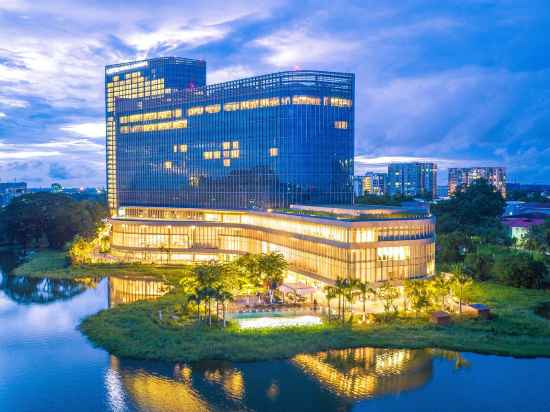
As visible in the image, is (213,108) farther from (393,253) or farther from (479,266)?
(479,266)

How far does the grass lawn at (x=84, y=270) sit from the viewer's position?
136 metres

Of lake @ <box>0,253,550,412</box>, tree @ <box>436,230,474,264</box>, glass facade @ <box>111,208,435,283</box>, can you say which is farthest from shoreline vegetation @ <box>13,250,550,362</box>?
tree @ <box>436,230,474,264</box>

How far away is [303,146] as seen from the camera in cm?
14725

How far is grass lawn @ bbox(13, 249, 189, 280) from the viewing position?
135875mm

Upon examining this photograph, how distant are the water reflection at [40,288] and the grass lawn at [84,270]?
396 centimetres

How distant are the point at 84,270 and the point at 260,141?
5720 centimetres

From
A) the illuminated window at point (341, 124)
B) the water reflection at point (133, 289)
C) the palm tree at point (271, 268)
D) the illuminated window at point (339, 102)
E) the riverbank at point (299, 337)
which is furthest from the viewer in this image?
the illuminated window at point (341, 124)

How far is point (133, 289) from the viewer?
11950cm

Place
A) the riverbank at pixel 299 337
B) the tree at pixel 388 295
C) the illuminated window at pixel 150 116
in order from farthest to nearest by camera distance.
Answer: the illuminated window at pixel 150 116 → the tree at pixel 388 295 → the riverbank at pixel 299 337

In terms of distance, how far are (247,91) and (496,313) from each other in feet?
299

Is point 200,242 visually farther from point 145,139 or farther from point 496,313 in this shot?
point 496,313

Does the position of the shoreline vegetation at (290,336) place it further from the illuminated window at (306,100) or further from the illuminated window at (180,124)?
the illuminated window at (180,124)

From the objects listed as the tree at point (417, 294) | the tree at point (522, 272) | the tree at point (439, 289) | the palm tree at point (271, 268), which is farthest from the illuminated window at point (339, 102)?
the tree at point (417, 294)

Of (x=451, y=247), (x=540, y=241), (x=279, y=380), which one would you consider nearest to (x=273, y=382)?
(x=279, y=380)
